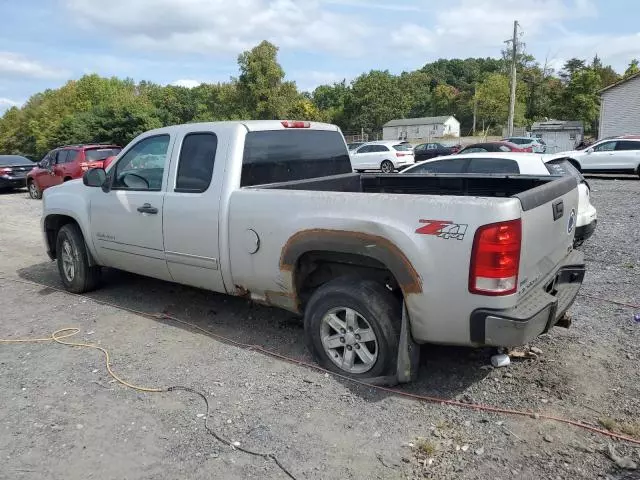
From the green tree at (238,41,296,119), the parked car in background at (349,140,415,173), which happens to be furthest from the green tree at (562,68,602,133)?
the parked car in background at (349,140,415,173)

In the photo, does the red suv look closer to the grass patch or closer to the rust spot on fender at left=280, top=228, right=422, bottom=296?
the rust spot on fender at left=280, top=228, right=422, bottom=296

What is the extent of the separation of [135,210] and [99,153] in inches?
499

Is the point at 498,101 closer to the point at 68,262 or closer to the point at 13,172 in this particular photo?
the point at 13,172

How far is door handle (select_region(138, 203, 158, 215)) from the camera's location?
16.3ft

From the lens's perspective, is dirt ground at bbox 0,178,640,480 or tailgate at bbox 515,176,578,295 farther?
tailgate at bbox 515,176,578,295

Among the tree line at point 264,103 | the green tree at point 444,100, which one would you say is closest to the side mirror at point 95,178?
the tree line at point 264,103

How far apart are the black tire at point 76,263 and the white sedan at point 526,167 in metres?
4.87

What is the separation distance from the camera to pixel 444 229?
3145mm

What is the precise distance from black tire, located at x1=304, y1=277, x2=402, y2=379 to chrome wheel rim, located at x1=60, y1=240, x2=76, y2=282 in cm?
360

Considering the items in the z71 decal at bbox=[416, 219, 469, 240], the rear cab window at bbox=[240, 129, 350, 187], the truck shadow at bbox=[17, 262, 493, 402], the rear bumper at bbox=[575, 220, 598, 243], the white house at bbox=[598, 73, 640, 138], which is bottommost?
the truck shadow at bbox=[17, 262, 493, 402]

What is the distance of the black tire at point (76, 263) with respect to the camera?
19.9ft

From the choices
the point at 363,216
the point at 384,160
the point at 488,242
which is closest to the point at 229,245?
the point at 363,216

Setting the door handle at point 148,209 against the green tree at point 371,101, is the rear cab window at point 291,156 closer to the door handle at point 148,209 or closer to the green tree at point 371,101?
the door handle at point 148,209

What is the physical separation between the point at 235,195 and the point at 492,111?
73.0 m
